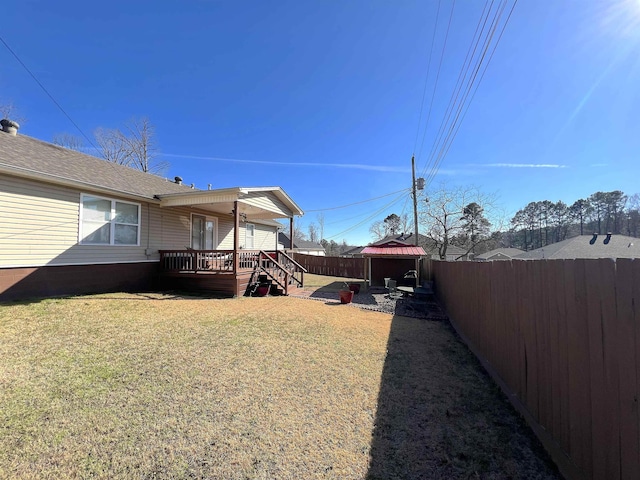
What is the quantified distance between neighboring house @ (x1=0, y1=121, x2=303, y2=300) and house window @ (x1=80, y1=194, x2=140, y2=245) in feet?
0.09

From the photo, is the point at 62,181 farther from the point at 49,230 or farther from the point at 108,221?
the point at 108,221

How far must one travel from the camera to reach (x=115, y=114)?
15039mm

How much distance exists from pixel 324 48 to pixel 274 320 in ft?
33.8

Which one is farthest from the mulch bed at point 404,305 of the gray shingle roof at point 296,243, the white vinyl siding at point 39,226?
the gray shingle roof at point 296,243

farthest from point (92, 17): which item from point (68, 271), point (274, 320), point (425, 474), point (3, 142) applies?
point (425, 474)

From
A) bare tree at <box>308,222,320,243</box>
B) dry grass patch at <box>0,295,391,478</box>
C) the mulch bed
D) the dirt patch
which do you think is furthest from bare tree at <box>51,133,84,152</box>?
bare tree at <box>308,222,320,243</box>

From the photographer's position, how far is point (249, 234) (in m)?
15.9

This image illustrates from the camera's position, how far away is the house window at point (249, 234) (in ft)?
50.7

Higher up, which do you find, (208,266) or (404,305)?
(208,266)

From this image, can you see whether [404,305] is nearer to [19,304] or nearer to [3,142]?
[19,304]

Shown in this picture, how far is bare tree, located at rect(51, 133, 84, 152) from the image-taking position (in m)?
20.4

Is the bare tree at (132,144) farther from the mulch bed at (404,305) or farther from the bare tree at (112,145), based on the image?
the mulch bed at (404,305)

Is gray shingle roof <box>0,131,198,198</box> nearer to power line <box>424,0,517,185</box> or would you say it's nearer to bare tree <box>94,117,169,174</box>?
power line <box>424,0,517,185</box>

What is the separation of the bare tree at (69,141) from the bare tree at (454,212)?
2826 cm
